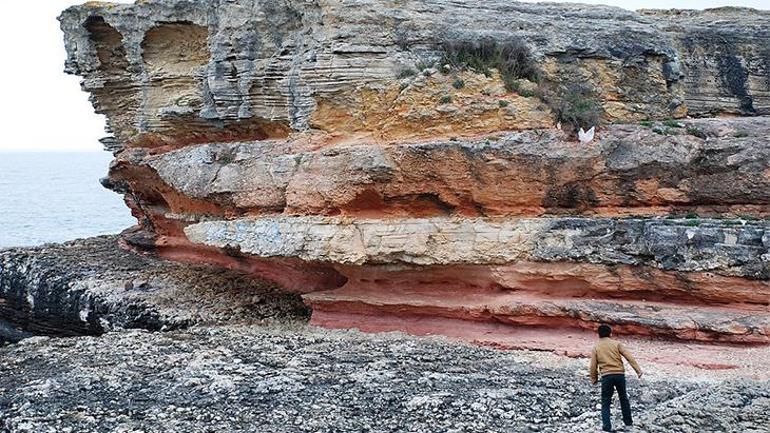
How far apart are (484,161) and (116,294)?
11767mm

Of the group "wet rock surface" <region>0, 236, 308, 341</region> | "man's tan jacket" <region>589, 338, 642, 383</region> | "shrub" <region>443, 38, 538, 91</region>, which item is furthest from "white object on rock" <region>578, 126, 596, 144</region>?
"wet rock surface" <region>0, 236, 308, 341</region>

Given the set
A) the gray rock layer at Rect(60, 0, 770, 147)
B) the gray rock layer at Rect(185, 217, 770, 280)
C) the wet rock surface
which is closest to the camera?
the gray rock layer at Rect(185, 217, 770, 280)

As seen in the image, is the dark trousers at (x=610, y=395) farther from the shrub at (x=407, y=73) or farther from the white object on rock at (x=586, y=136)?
the shrub at (x=407, y=73)

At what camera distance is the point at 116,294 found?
2559cm

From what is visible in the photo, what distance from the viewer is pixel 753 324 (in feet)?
56.8

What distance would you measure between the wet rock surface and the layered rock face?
1.19m

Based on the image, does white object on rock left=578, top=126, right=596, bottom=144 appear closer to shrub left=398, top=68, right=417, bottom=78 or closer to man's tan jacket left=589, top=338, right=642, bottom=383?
shrub left=398, top=68, right=417, bottom=78

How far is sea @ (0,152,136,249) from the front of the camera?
6181 centimetres

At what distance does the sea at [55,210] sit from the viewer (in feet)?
203

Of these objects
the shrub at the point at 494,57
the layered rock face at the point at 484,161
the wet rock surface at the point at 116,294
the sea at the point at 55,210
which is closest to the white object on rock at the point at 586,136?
the layered rock face at the point at 484,161

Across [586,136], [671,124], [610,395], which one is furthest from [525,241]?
[610,395]

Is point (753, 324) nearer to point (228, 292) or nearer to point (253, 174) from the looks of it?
point (253, 174)

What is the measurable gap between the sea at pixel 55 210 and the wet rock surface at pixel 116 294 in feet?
33.6

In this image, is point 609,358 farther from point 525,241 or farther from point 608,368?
point 525,241
